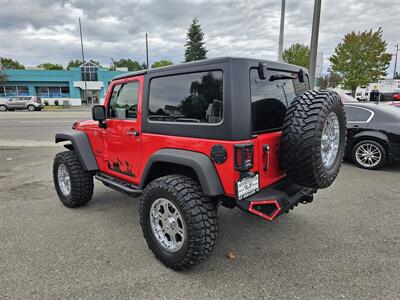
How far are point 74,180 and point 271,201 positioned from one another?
2.82 metres

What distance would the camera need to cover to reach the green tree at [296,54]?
128 ft

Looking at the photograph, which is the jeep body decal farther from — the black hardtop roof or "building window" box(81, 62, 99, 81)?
"building window" box(81, 62, 99, 81)

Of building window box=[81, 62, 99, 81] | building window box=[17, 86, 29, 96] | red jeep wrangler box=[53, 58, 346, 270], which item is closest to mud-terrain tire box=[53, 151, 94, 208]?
red jeep wrangler box=[53, 58, 346, 270]

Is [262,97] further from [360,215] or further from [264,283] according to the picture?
[360,215]

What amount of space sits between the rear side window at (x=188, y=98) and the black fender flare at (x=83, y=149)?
1.43 meters

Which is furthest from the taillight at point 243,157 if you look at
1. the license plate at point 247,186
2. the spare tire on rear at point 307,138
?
the spare tire on rear at point 307,138

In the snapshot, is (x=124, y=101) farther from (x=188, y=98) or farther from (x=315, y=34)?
(x=315, y=34)

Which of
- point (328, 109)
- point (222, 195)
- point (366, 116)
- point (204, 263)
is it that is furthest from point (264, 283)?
point (366, 116)

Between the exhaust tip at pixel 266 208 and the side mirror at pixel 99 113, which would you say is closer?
the exhaust tip at pixel 266 208

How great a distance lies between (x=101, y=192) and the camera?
462cm

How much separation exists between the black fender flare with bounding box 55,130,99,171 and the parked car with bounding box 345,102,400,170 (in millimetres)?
5516

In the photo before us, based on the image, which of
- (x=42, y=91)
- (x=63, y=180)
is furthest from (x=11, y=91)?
(x=63, y=180)

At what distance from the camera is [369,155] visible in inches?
225

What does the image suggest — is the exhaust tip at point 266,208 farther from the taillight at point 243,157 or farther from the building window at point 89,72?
the building window at point 89,72
